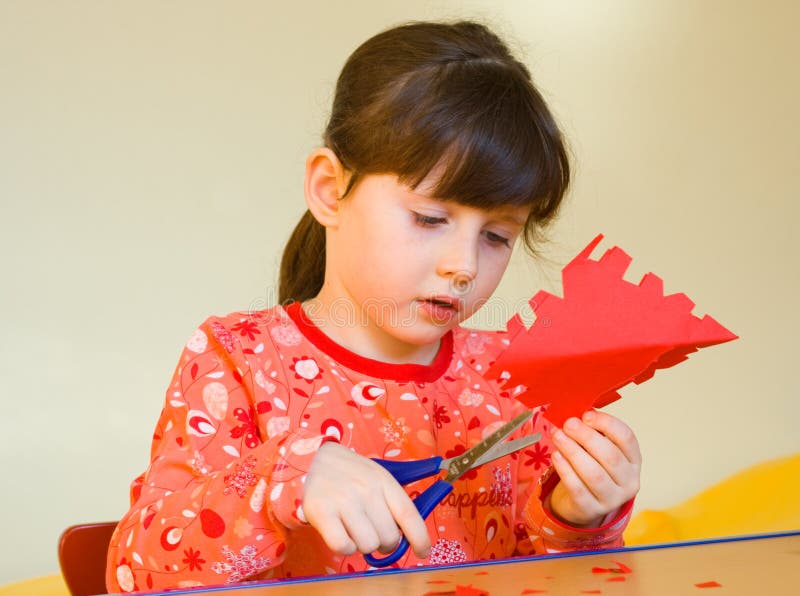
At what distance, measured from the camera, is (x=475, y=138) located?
34.9 inches

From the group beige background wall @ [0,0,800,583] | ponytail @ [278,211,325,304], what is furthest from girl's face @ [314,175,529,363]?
beige background wall @ [0,0,800,583]

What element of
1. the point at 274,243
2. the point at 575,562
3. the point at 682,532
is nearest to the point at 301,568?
the point at 575,562

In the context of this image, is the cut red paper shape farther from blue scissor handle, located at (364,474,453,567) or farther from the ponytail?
the ponytail

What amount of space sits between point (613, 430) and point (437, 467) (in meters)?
0.14

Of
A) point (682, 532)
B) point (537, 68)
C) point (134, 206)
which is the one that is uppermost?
point (537, 68)

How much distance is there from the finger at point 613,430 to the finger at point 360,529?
22 centimetres

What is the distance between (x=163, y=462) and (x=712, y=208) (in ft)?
5.48

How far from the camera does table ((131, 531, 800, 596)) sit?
1.84ft

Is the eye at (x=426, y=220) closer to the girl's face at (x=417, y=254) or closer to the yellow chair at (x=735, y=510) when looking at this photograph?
the girl's face at (x=417, y=254)

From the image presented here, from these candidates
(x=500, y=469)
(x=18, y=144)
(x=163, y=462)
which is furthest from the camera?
(x=18, y=144)

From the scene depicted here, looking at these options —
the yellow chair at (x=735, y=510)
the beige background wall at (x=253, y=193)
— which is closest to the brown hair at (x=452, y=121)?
the beige background wall at (x=253, y=193)

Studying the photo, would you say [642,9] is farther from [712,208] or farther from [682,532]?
[682,532]

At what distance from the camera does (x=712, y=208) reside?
2.22 metres

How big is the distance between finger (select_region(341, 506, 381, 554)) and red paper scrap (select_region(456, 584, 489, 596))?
79 mm
